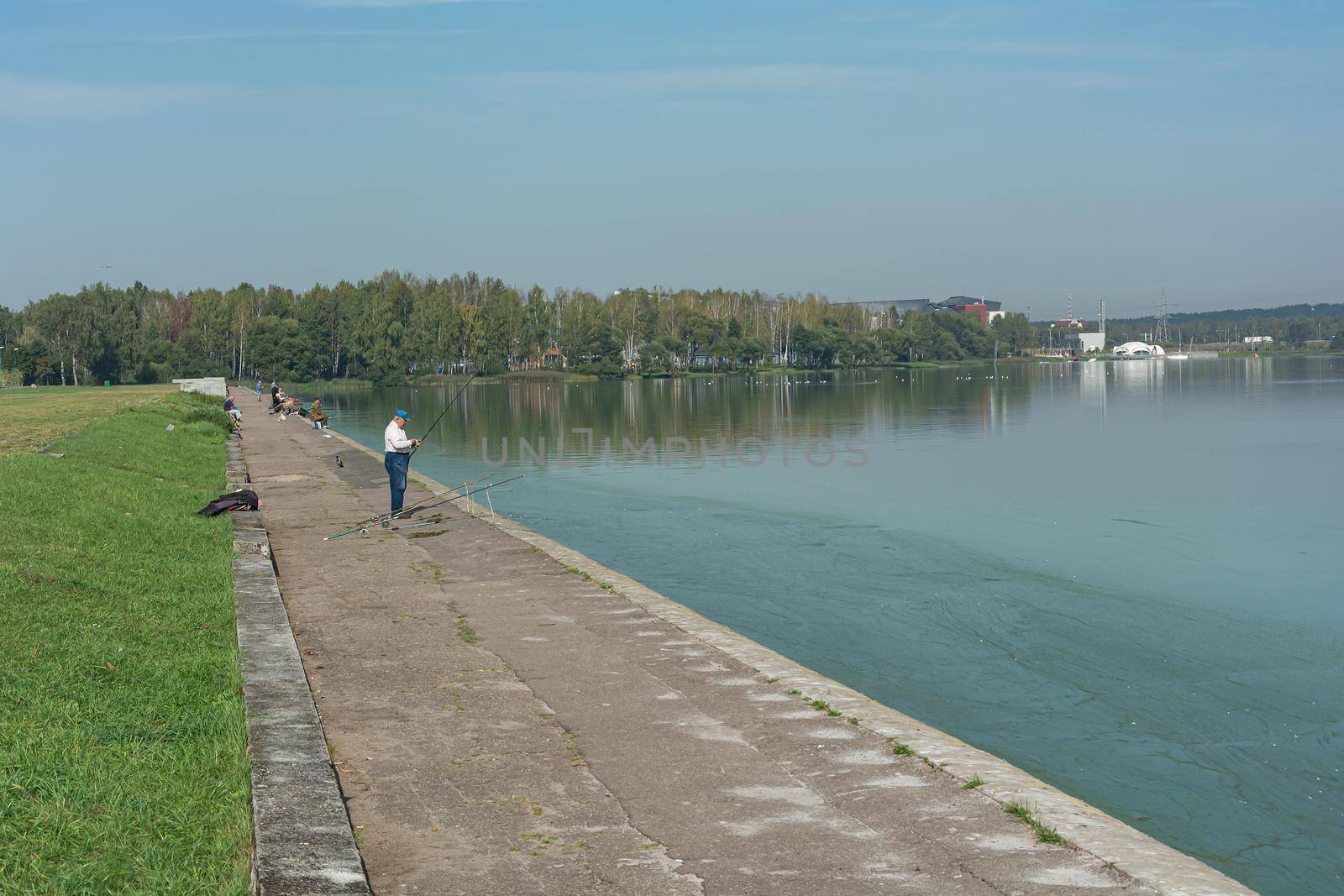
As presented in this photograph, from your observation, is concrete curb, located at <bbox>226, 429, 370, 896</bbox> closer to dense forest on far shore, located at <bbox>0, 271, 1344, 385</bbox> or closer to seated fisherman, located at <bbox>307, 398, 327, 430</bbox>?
seated fisherman, located at <bbox>307, 398, 327, 430</bbox>

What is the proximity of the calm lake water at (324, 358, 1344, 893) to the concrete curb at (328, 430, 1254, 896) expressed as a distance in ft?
4.93

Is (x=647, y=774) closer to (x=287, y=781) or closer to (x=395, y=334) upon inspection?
(x=287, y=781)

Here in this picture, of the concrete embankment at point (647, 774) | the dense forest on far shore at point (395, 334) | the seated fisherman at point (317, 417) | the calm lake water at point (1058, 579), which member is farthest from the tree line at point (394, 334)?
the concrete embankment at point (647, 774)

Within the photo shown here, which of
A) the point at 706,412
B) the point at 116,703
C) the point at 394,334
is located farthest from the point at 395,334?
the point at 116,703

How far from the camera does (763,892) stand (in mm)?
4902

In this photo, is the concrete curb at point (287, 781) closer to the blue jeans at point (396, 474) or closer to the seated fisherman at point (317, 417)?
the blue jeans at point (396, 474)

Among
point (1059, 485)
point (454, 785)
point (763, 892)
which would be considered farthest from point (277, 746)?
point (1059, 485)

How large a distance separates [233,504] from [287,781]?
1130 centimetres

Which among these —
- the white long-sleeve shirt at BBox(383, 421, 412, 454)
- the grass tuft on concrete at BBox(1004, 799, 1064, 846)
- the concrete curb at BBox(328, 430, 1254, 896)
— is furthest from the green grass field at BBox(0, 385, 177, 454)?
the grass tuft on concrete at BBox(1004, 799, 1064, 846)

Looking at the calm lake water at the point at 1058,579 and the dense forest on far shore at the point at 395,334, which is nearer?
the calm lake water at the point at 1058,579

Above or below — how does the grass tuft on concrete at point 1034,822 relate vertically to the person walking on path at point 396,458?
below

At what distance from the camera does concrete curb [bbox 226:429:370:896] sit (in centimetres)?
484

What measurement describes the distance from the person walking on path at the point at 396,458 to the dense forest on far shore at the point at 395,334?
8406 centimetres

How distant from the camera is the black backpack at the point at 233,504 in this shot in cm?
1603
